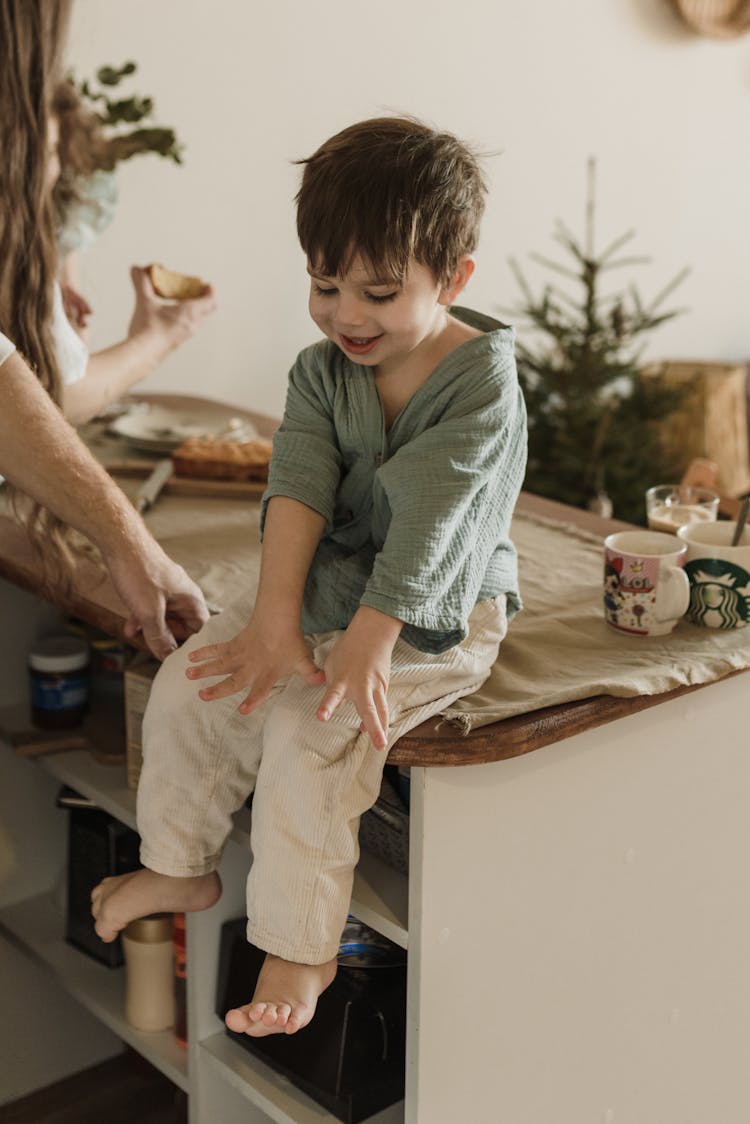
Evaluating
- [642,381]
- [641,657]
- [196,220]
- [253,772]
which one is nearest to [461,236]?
[641,657]

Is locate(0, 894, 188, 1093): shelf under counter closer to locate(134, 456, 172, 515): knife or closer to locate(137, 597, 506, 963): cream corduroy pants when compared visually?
locate(137, 597, 506, 963): cream corduroy pants

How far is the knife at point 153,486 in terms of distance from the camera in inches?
67.9

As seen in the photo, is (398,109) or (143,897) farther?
(398,109)

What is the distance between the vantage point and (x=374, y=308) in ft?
3.58

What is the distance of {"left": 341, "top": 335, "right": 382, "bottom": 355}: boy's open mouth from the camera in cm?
112

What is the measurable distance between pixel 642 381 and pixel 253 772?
2235 millimetres

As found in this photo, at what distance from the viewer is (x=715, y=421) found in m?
3.95

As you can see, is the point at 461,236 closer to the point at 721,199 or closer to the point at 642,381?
the point at 642,381

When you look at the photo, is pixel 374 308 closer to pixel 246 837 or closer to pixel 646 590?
pixel 646 590

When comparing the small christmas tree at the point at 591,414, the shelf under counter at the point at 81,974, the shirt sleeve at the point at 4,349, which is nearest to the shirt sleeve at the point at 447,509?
the shirt sleeve at the point at 4,349

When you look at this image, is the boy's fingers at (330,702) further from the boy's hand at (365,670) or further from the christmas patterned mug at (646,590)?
the christmas patterned mug at (646,590)

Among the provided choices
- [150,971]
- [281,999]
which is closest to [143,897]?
[281,999]

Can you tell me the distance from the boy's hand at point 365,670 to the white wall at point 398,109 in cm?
179

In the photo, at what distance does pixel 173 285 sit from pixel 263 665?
1.10 metres
